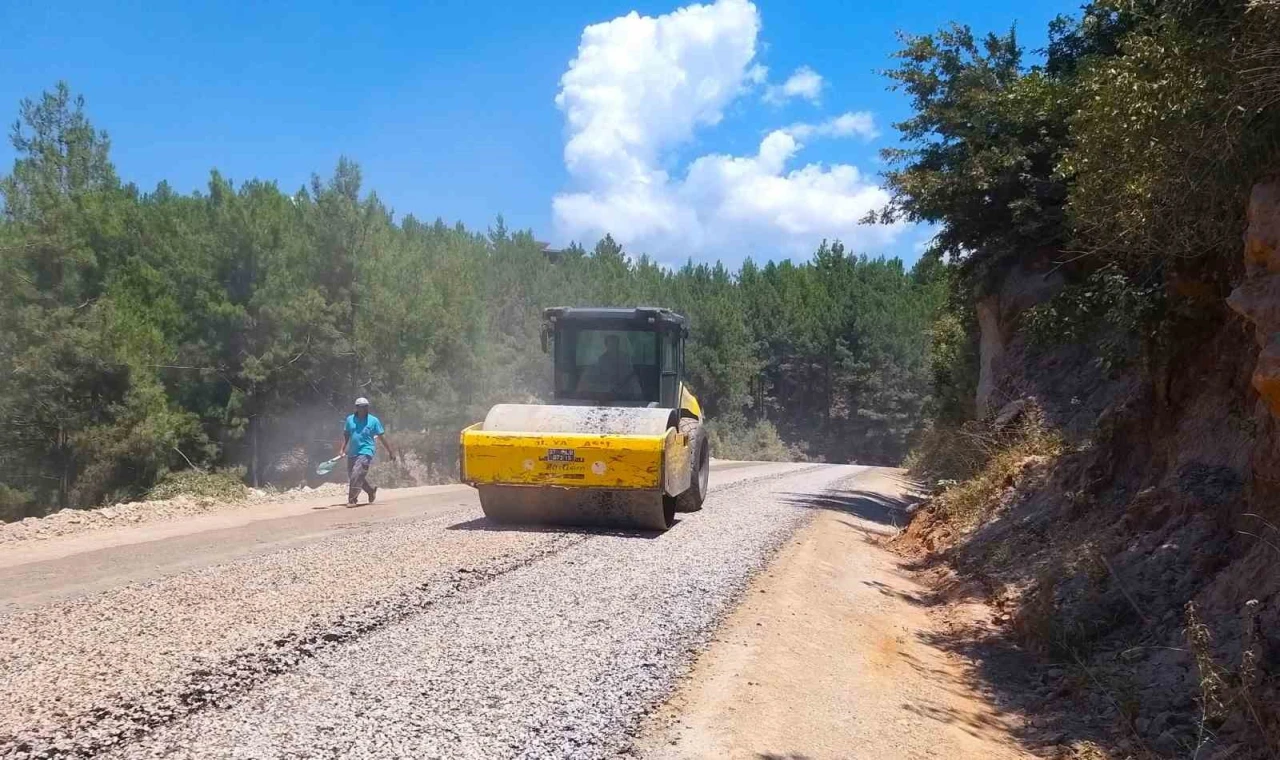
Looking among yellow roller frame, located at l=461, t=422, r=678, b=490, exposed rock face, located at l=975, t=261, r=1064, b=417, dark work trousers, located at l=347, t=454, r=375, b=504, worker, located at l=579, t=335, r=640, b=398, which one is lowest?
dark work trousers, located at l=347, t=454, r=375, b=504

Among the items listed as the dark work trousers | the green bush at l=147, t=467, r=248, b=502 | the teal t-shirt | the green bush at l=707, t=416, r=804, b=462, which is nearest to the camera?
the teal t-shirt

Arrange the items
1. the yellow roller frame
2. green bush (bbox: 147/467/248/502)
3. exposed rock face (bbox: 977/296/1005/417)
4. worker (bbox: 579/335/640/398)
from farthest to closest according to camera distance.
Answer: exposed rock face (bbox: 977/296/1005/417) < green bush (bbox: 147/467/248/502) < worker (bbox: 579/335/640/398) < the yellow roller frame

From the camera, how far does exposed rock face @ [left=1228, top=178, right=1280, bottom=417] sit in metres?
5.24

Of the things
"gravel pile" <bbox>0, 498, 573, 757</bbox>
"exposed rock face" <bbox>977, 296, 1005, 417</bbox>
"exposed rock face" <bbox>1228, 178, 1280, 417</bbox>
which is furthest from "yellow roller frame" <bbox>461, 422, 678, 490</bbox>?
"exposed rock face" <bbox>977, 296, 1005, 417</bbox>

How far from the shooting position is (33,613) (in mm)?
6328

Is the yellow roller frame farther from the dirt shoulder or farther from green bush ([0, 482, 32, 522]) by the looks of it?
green bush ([0, 482, 32, 522])

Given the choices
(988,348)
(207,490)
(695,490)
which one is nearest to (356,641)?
(695,490)

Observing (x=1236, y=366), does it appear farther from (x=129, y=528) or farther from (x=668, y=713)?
(x=129, y=528)

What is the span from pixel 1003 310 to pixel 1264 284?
12509 millimetres

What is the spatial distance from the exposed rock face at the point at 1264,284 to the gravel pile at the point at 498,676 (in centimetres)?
365

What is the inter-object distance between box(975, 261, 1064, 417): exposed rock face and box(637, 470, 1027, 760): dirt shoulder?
360 inches

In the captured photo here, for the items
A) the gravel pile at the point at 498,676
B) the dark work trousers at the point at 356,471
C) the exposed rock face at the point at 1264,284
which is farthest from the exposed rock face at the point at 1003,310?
the gravel pile at the point at 498,676

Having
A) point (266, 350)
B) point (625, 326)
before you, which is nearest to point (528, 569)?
point (625, 326)

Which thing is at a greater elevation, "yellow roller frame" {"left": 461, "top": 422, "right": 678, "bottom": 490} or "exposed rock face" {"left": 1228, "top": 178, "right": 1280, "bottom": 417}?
"exposed rock face" {"left": 1228, "top": 178, "right": 1280, "bottom": 417}
